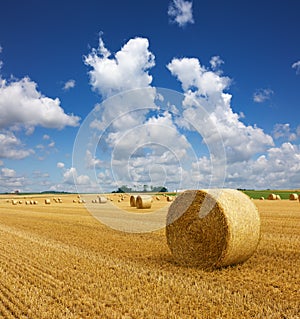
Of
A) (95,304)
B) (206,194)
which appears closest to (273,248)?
(206,194)

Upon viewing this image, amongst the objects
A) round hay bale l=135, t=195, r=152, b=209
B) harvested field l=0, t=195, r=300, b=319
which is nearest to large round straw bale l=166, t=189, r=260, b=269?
harvested field l=0, t=195, r=300, b=319

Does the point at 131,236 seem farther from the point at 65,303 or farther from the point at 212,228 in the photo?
the point at 65,303

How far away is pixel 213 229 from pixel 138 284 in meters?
2.44

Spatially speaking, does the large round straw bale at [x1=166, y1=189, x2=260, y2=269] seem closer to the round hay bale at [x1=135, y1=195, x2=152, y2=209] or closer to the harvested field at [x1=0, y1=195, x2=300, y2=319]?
the harvested field at [x1=0, y1=195, x2=300, y2=319]

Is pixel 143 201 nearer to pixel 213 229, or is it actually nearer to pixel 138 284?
pixel 213 229

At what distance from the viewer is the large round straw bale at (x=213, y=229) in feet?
26.1

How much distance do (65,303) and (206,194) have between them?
4287 mm

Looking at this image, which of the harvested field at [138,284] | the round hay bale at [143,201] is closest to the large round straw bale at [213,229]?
the harvested field at [138,284]

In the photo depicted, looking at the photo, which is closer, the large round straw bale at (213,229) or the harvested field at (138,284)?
the harvested field at (138,284)

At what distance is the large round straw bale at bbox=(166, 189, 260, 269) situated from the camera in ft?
26.1

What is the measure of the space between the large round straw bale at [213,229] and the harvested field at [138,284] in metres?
0.33

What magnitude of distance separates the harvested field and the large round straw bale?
1.09ft

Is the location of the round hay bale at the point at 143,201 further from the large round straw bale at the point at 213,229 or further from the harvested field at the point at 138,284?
the large round straw bale at the point at 213,229

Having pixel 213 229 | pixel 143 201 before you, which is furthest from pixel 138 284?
pixel 143 201
